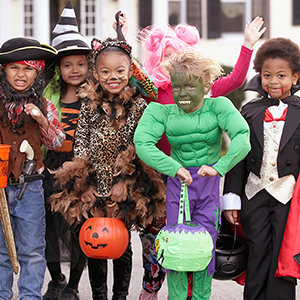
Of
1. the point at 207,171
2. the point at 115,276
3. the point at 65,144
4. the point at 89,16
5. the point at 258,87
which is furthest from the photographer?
the point at 89,16

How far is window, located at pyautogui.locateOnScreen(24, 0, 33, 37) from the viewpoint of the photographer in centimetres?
1758

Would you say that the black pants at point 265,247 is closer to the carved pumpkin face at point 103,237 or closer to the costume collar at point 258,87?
the costume collar at point 258,87

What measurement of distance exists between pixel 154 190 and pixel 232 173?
0.56 meters

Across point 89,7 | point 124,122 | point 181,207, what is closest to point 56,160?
point 124,122

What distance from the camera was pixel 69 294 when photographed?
4.31m

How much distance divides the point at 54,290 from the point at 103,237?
39.6 inches

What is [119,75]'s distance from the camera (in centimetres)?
385

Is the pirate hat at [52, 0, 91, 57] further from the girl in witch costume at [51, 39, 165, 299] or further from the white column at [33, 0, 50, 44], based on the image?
the white column at [33, 0, 50, 44]

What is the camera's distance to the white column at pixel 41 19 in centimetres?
1602

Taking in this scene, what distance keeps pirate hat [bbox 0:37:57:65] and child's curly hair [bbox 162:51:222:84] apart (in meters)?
0.90

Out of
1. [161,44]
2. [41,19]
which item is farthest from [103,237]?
[41,19]

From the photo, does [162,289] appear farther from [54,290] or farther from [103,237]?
[103,237]

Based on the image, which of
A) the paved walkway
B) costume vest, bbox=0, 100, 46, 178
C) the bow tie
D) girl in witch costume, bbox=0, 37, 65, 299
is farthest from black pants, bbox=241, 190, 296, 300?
costume vest, bbox=0, 100, 46, 178

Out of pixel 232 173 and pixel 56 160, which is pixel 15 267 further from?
pixel 232 173
